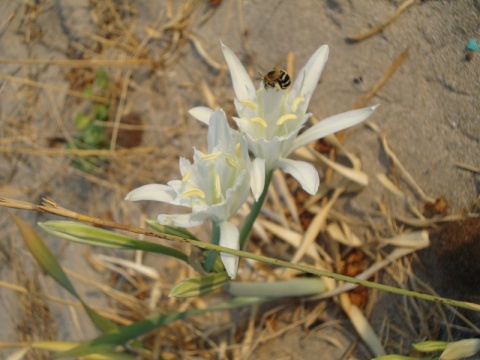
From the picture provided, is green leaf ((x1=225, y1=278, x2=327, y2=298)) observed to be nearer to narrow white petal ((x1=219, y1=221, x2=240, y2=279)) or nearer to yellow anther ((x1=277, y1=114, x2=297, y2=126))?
narrow white petal ((x1=219, y1=221, x2=240, y2=279))

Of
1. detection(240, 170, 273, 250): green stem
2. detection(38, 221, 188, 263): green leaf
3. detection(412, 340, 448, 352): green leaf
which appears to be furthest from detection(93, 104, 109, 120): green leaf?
detection(412, 340, 448, 352): green leaf

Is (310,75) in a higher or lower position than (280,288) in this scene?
higher

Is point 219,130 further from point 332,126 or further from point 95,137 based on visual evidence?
point 95,137

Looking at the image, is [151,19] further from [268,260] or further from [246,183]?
[268,260]

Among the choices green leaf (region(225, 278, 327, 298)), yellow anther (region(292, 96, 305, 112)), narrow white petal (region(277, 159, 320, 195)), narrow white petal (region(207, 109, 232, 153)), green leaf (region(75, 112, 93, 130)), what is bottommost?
green leaf (region(225, 278, 327, 298))

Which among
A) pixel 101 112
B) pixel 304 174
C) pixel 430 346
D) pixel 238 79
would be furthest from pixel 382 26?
pixel 101 112

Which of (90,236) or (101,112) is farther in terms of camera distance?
(101,112)
